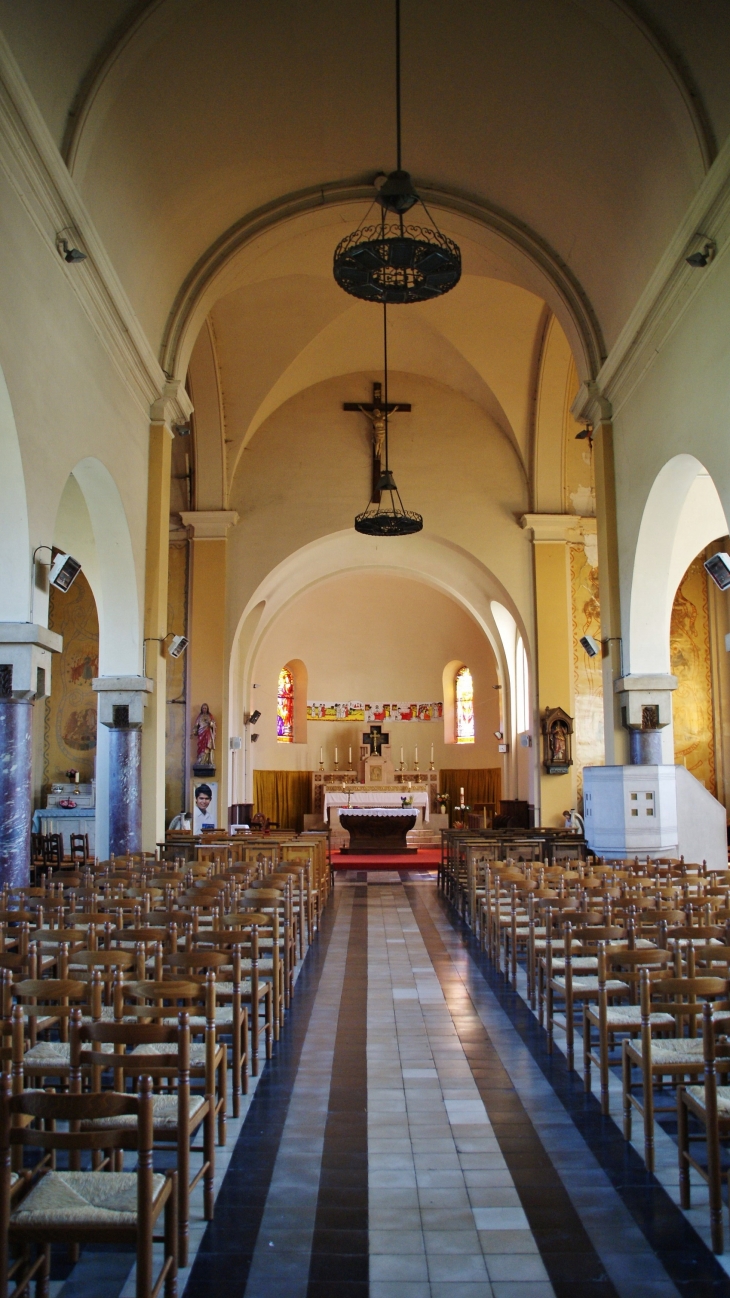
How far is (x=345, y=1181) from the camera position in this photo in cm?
385

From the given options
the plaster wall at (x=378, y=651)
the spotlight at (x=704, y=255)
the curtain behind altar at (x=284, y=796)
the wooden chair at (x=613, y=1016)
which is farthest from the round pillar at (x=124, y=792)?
the plaster wall at (x=378, y=651)

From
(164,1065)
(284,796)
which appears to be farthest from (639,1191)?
(284,796)

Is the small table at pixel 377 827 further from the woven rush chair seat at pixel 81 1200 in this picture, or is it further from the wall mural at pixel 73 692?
the woven rush chair seat at pixel 81 1200

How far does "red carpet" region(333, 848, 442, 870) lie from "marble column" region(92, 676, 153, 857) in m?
8.63

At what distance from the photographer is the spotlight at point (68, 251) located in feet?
26.9

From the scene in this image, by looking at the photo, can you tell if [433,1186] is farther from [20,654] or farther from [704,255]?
[704,255]

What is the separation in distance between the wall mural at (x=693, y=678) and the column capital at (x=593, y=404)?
28.0ft

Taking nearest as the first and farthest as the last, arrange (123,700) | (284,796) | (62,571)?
1. (62,571)
2. (123,700)
3. (284,796)

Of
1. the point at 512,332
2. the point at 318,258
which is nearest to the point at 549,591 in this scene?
the point at 512,332

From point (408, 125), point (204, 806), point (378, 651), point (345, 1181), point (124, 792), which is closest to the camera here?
point (345, 1181)

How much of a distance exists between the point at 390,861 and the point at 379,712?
6.87 metres

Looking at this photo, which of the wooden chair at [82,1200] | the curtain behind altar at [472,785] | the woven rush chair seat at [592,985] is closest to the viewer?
the wooden chair at [82,1200]

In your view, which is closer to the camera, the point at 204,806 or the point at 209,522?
the point at 204,806

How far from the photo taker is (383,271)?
8320mm
